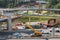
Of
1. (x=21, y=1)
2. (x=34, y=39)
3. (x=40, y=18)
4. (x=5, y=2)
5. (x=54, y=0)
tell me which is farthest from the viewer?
(x=21, y=1)

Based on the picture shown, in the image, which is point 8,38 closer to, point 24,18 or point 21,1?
point 24,18

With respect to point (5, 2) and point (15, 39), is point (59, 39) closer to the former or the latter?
point (15, 39)

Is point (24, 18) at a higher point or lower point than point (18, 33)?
lower

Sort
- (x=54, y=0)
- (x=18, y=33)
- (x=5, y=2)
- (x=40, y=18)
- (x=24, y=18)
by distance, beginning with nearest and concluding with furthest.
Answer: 1. (x=18, y=33)
2. (x=24, y=18)
3. (x=40, y=18)
4. (x=54, y=0)
5. (x=5, y=2)

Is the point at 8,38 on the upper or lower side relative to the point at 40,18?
upper

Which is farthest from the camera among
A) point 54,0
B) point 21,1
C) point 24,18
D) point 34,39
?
point 21,1

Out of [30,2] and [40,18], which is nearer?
[40,18]

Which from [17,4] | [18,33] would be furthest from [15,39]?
[17,4]

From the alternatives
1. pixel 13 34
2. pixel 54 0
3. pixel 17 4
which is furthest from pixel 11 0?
pixel 13 34

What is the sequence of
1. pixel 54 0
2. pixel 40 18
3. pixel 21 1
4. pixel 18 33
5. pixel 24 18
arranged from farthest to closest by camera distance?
1. pixel 21 1
2. pixel 54 0
3. pixel 40 18
4. pixel 24 18
5. pixel 18 33
